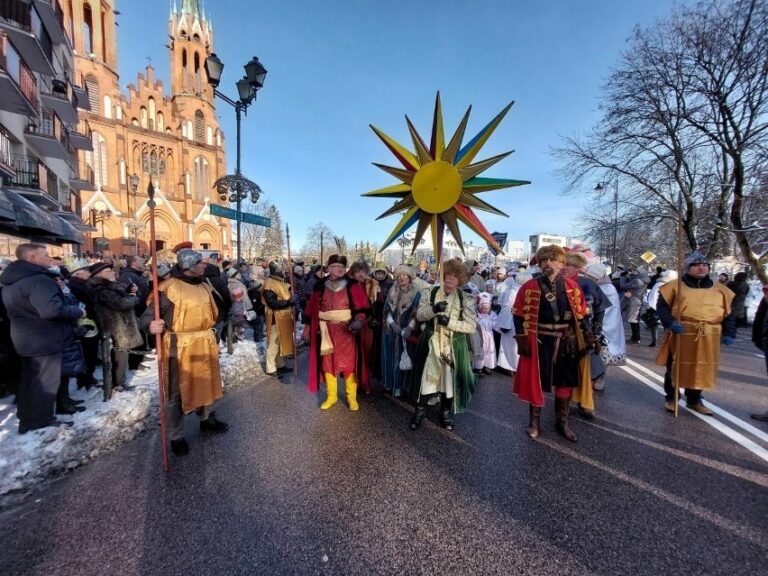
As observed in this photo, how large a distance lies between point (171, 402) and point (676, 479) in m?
4.32

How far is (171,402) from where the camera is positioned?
335 cm

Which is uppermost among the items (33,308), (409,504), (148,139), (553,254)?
(148,139)

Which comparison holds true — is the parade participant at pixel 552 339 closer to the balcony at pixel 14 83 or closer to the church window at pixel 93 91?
the balcony at pixel 14 83

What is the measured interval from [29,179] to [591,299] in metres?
19.5

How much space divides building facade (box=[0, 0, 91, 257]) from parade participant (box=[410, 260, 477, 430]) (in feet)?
24.7

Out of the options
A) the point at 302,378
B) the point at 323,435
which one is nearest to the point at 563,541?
the point at 323,435

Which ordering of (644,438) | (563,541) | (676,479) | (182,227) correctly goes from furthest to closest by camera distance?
(182,227) → (644,438) → (676,479) → (563,541)

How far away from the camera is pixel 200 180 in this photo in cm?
3875

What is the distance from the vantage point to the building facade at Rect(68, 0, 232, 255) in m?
32.0

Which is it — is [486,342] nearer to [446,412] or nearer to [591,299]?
[591,299]

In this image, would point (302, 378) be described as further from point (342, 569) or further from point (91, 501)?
point (342, 569)

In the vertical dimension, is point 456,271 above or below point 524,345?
above

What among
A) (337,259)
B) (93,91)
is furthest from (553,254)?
(93,91)

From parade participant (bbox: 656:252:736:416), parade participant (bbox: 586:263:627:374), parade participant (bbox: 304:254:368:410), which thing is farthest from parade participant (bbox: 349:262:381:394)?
parade participant (bbox: 656:252:736:416)
